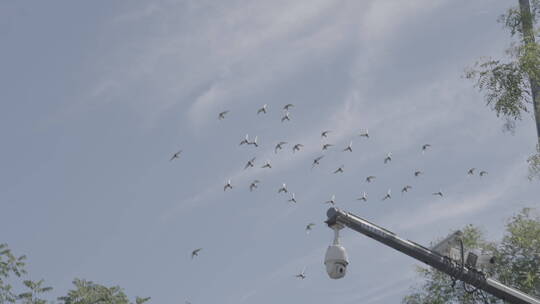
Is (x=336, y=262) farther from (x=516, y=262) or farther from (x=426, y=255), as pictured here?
(x=516, y=262)

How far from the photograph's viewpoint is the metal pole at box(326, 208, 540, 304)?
1228 centimetres

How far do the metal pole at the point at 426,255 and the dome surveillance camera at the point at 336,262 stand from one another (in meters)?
0.41

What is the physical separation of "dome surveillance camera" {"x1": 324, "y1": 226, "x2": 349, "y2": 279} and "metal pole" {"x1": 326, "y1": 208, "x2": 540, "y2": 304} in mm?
411

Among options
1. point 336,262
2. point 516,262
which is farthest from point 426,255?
Result: point 516,262

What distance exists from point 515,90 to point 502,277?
13.4 m

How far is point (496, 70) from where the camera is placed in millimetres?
26562

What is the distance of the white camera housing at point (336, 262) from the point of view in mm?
12000

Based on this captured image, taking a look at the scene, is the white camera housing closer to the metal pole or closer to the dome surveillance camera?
the dome surveillance camera

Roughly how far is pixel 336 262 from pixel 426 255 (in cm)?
161

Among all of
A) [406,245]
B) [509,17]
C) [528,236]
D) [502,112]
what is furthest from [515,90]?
[406,245]

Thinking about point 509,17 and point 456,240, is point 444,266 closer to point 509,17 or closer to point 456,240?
point 456,240

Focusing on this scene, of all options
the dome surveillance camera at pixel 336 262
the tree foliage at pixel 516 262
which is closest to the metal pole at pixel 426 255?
the dome surveillance camera at pixel 336 262

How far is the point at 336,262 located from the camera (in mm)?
12016

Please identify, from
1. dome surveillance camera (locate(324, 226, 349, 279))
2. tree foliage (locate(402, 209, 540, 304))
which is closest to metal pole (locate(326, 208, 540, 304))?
dome surveillance camera (locate(324, 226, 349, 279))
